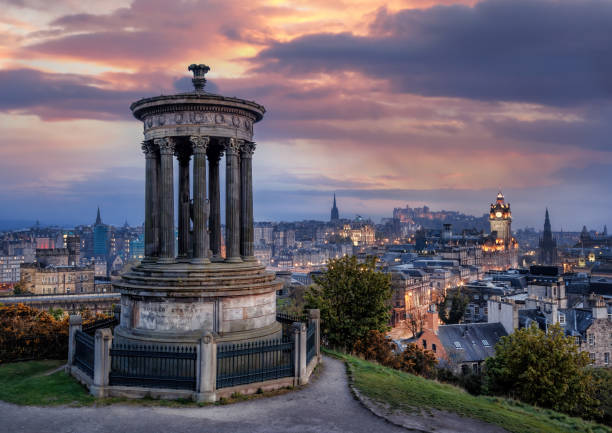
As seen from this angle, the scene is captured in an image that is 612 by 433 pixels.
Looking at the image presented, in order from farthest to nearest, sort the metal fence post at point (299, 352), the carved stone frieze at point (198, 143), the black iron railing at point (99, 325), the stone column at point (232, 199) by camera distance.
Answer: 1. the black iron railing at point (99, 325)
2. the stone column at point (232, 199)
3. the carved stone frieze at point (198, 143)
4. the metal fence post at point (299, 352)

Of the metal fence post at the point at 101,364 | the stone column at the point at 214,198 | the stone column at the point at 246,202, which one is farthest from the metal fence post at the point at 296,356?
the stone column at the point at 214,198

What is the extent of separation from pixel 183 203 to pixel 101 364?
10.7 m

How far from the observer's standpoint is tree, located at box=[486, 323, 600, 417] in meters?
33.1

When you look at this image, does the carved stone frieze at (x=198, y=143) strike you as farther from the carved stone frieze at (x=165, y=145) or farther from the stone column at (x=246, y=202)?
the stone column at (x=246, y=202)

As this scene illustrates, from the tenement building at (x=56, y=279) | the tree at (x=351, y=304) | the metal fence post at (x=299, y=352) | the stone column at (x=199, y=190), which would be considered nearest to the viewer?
the metal fence post at (x=299, y=352)

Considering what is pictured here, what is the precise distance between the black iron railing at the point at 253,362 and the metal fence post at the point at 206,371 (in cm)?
45

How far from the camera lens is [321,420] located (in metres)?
17.0

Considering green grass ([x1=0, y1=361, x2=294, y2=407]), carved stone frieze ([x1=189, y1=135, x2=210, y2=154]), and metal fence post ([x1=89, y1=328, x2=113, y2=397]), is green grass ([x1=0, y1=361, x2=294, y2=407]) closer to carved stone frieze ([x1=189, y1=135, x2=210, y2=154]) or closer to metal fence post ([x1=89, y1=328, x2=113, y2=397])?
metal fence post ([x1=89, y1=328, x2=113, y2=397])

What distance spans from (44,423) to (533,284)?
91886mm

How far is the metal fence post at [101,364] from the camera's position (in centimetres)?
1891

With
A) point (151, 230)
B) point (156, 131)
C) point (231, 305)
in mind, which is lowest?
point (231, 305)

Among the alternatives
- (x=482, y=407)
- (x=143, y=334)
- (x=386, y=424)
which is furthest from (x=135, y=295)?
(x=482, y=407)

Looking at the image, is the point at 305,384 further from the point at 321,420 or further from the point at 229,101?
the point at 229,101

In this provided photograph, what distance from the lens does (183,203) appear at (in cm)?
2780
